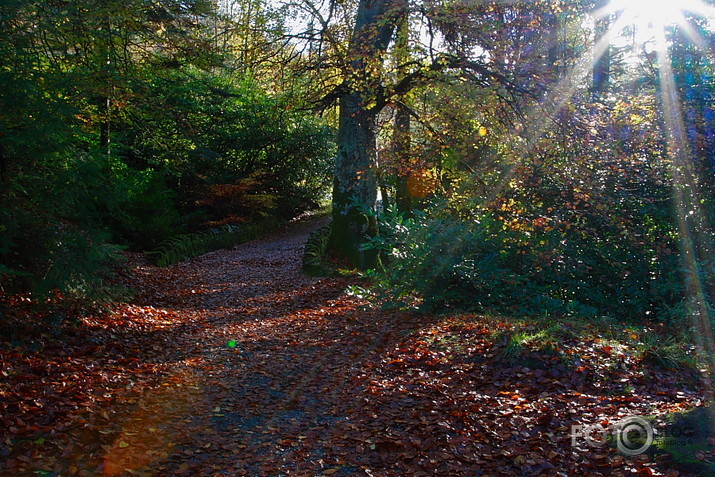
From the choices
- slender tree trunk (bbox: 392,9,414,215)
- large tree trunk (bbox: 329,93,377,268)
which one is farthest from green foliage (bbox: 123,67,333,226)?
slender tree trunk (bbox: 392,9,414,215)

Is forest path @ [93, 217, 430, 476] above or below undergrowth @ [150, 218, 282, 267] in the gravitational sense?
below

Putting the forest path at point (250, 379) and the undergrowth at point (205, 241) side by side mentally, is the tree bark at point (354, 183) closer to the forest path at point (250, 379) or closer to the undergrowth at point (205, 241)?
the forest path at point (250, 379)

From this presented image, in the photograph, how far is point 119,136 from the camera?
16250mm

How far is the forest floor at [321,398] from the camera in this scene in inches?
143

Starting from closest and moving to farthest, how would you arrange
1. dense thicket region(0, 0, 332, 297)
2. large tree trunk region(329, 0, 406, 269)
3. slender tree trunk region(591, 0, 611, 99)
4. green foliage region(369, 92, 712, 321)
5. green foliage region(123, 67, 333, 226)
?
dense thicket region(0, 0, 332, 297), green foliage region(369, 92, 712, 321), large tree trunk region(329, 0, 406, 269), slender tree trunk region(591, 0, 611, 99), green foliage region(123, 67, 333, 226)

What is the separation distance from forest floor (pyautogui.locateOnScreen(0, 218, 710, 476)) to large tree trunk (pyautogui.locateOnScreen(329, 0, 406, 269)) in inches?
148

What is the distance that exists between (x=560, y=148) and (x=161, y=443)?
5.90m

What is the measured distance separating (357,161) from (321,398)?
643 cm

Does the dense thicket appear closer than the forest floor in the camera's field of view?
No

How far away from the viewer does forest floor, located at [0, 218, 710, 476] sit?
3641mm

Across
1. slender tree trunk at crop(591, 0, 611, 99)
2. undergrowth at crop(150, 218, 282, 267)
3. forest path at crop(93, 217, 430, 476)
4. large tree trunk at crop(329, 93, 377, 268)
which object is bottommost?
forest path at crop(93, 217, 430, 476)

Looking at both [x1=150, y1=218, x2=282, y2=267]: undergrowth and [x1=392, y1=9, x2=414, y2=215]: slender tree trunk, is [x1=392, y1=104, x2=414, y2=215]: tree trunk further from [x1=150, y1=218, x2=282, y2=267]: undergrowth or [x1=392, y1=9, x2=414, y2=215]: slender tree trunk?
[x1=150, y1=218, x2=282, y2=267]: undergrowth

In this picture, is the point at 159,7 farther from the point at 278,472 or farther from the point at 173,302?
the point at 278,472

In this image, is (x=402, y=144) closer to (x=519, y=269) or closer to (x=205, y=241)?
(x=519, y=269)
